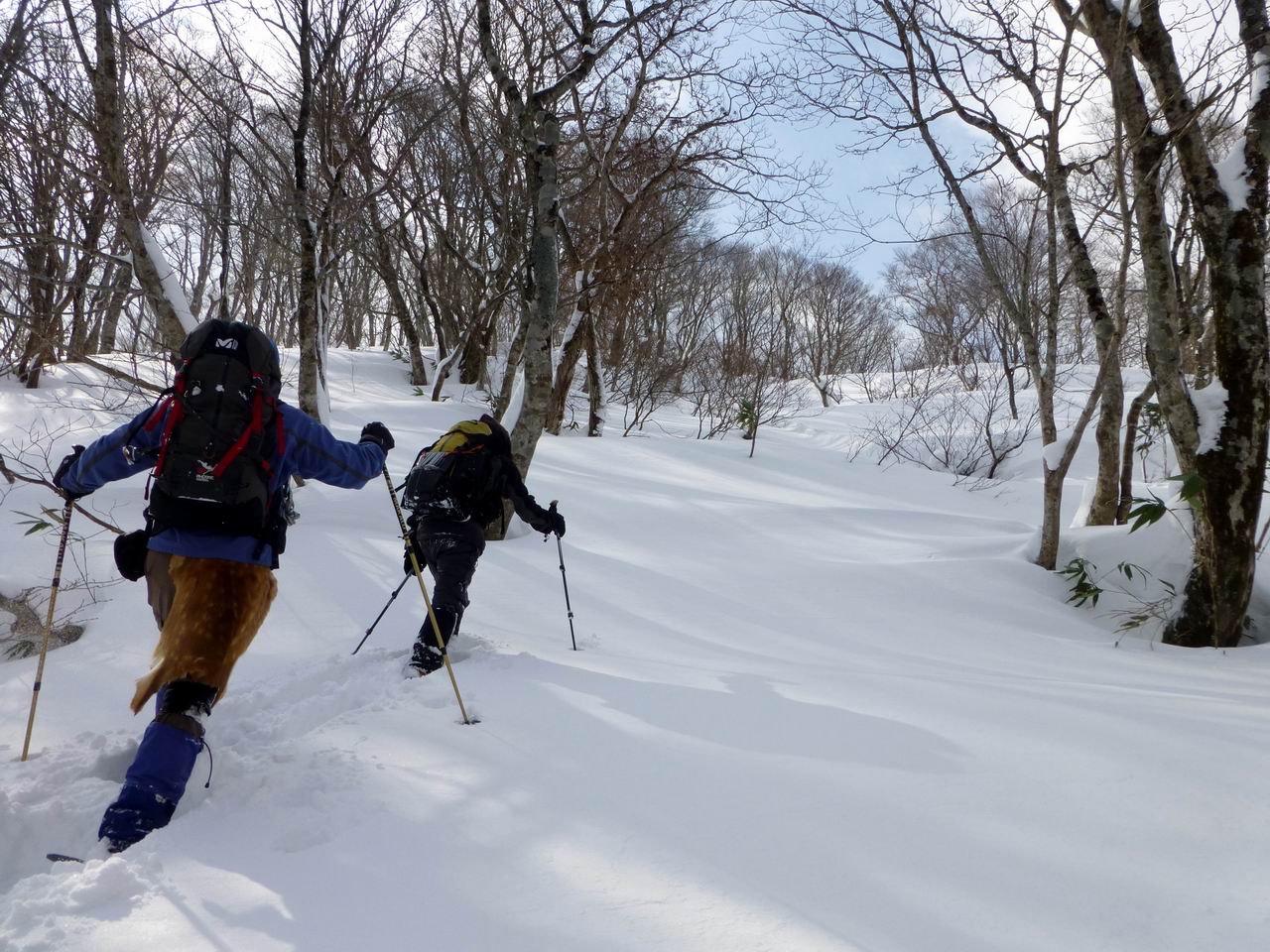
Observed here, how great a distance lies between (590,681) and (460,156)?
13.0 metres

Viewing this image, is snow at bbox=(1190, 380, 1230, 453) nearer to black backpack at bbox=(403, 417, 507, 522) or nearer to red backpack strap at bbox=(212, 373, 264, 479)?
black backpack at bbox=(403, 417, 507, 522)

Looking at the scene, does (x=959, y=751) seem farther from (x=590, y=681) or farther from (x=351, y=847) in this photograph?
(x=351, y=847)

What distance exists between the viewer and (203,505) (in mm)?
2551

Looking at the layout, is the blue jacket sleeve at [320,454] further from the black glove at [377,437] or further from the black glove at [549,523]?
the black glove at [549,523]

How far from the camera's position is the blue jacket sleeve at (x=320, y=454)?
2.81 meters

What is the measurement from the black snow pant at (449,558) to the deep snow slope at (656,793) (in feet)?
0.90

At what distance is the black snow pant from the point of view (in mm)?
3988

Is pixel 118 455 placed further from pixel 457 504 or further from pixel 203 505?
pixel 457 504

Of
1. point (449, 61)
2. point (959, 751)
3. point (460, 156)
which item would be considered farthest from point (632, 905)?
point (460, 156)

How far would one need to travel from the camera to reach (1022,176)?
737 centimetres

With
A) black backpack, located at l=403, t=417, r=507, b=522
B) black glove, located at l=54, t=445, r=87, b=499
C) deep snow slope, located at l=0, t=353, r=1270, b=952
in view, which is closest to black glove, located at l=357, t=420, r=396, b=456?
black backpack, located at l=403, t=417, r=507, b=522

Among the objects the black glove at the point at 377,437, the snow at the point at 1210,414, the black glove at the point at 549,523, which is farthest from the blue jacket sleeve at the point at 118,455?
the snow at the point at 1210,414

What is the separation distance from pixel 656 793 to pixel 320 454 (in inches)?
69.2

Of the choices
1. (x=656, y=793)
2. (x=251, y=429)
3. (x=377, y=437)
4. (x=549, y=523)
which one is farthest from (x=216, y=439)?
(x=549, y=523)
